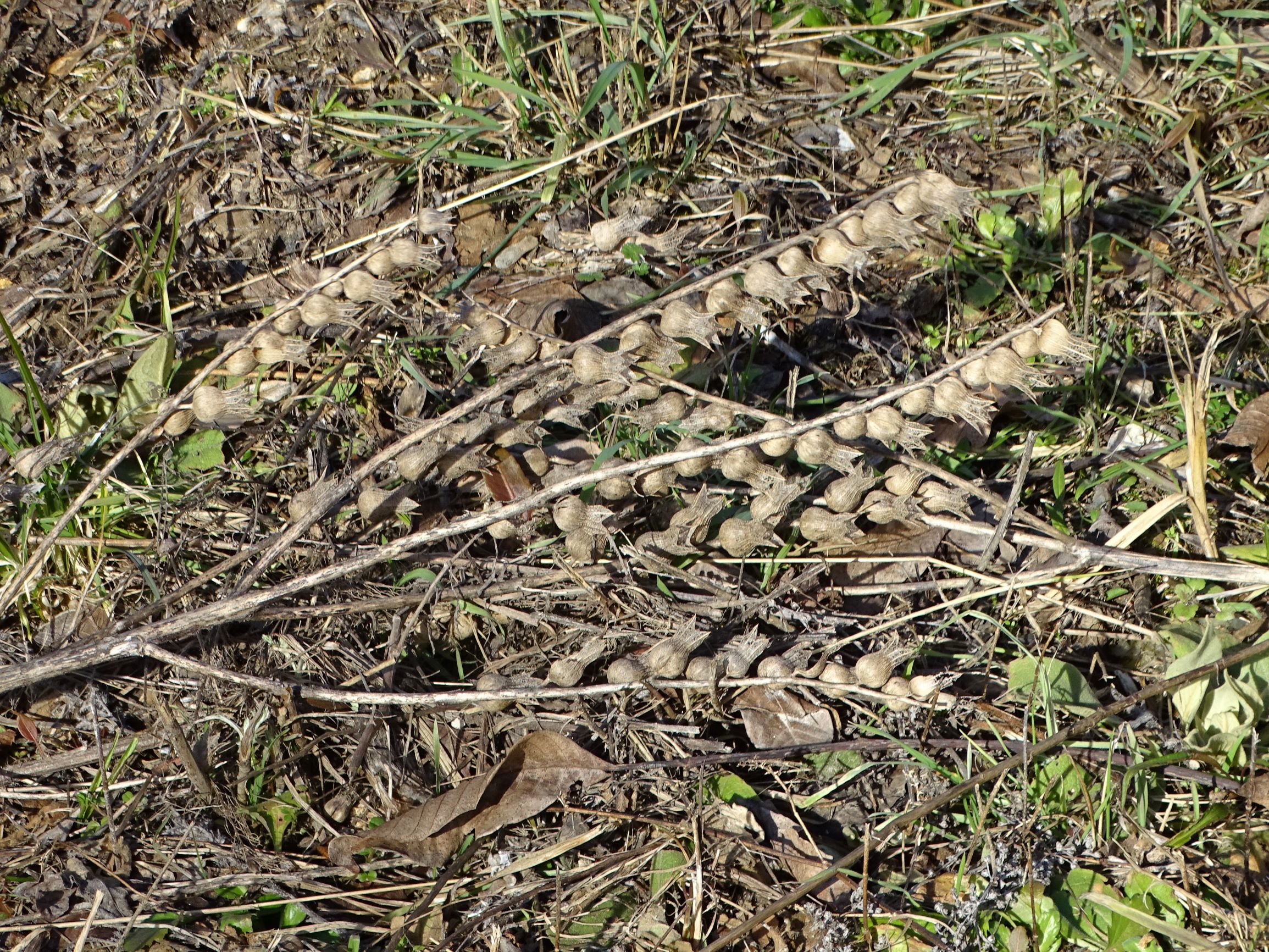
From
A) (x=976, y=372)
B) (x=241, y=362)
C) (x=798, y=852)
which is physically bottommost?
(x=798, y=852)

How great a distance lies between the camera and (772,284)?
7.32 ft

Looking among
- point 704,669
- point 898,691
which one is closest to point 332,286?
point 704,669

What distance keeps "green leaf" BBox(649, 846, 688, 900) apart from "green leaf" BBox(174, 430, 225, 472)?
5.05 ft

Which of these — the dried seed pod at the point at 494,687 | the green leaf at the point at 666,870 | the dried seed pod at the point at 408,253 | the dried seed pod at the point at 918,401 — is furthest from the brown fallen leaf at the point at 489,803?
the dried seed pod at the point at 408,253

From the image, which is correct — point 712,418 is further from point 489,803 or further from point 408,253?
point 489,803

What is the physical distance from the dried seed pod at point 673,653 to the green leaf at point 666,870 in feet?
1.23

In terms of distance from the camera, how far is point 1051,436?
2.71m

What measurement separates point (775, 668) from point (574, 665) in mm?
448

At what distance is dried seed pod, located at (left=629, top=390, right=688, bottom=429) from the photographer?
7.80 ft

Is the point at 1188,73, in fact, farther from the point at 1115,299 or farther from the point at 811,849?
the point at 811,849

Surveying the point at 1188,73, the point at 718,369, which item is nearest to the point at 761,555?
the point at 718,369

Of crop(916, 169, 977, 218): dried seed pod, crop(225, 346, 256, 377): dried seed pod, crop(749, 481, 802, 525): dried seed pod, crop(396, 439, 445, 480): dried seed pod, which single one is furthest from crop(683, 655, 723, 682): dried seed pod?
crop(225, 346, 256, 377): dried seed pod

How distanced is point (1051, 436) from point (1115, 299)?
0.50 metres

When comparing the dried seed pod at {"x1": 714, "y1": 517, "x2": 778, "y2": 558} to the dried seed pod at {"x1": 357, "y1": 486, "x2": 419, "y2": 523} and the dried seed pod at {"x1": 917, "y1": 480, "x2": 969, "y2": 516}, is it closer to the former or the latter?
the dried seed pod at {"x1": 917, "y1": 480, "x2": 969, "y2": 516}
